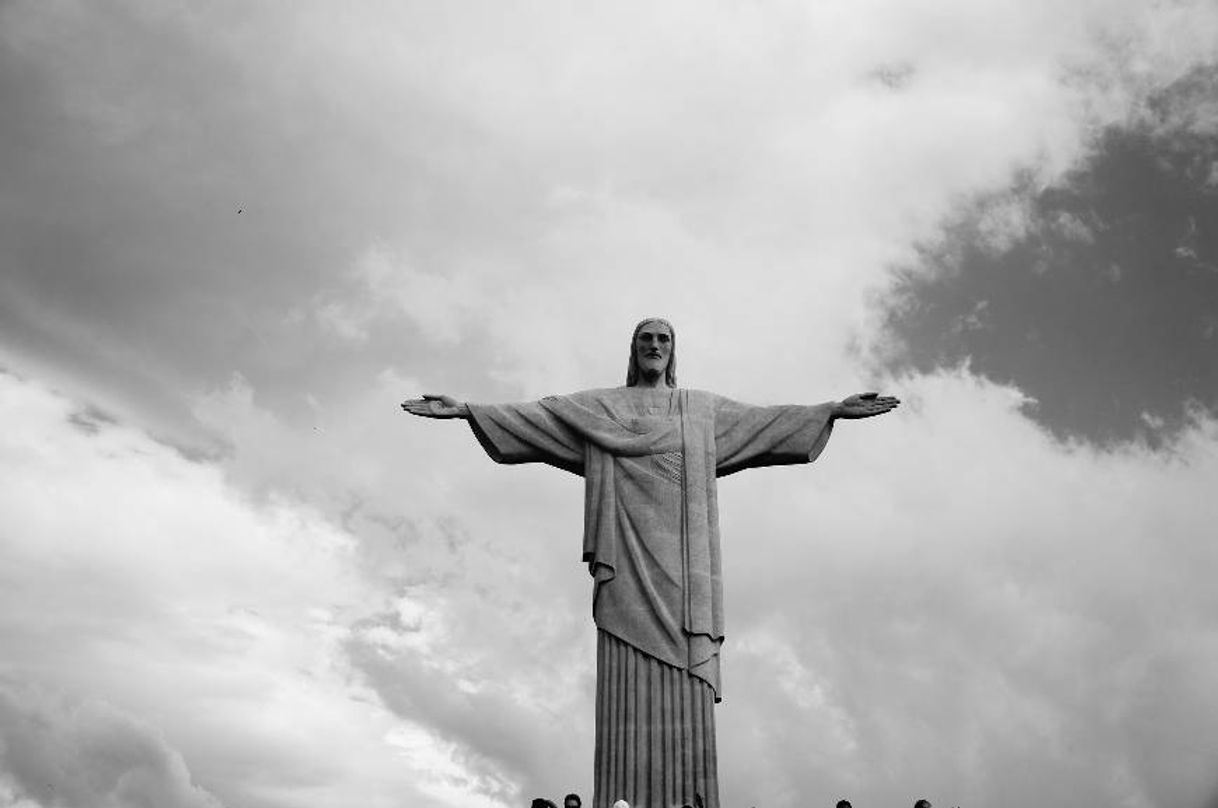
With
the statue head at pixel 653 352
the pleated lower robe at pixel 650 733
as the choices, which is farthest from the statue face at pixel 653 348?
the pleated lower robe at pixel 650 733

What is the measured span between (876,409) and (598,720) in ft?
18.4

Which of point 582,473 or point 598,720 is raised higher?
point 582,473

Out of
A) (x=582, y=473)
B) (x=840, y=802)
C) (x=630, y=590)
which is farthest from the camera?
(x=582, y=473)

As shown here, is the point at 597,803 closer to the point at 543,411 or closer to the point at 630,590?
the point at 630,590

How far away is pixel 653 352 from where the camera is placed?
1973 centimetres

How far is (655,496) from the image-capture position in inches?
738

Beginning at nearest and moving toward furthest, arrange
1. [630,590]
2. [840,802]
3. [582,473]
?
[840,802], [630,590], [582,473]

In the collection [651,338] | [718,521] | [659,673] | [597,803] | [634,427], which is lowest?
[597,803]

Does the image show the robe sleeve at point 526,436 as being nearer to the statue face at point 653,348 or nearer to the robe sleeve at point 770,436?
the statue face at point 653,348

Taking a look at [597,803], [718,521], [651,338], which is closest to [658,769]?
[597,803]

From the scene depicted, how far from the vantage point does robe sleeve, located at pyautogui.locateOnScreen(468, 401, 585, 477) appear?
19.6m

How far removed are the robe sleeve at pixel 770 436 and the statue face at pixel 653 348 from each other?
0.97 m

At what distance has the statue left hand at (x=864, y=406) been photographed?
19.3m

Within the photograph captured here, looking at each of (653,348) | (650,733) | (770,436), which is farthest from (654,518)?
(650,733)
